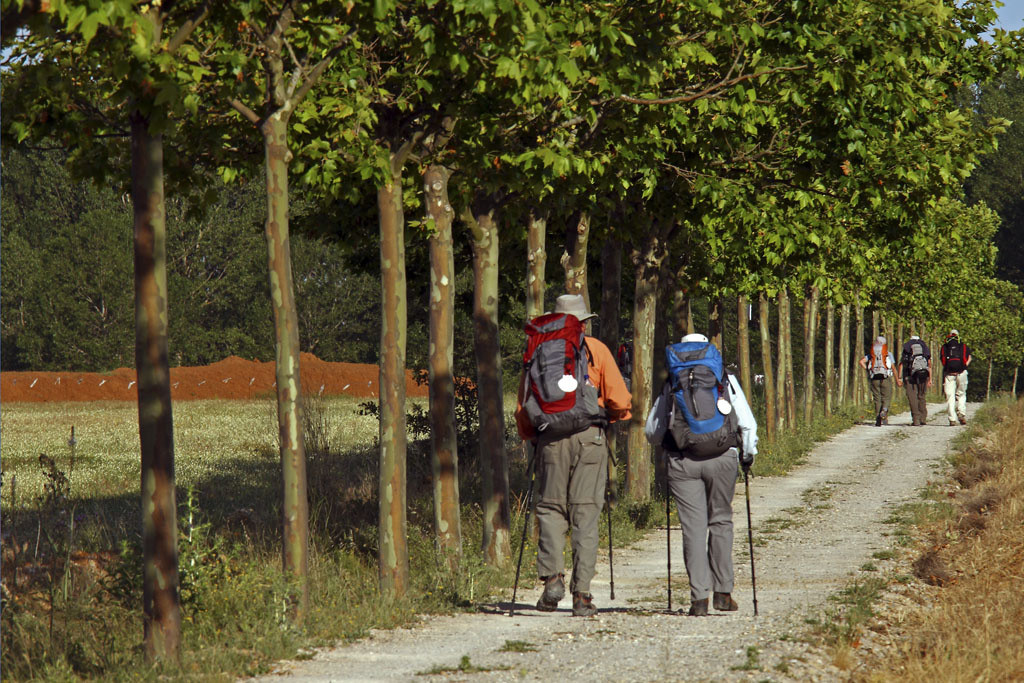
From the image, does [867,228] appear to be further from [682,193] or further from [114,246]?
[114,246]

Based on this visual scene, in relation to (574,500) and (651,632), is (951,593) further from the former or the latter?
(574,500)

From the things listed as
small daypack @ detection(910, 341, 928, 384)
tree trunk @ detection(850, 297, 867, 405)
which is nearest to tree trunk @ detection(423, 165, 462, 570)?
small daypack @ detection(910, 341, 928, 384)

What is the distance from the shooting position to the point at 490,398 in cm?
1166

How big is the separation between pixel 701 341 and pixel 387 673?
315 centimetres

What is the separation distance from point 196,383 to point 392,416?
4995 cm

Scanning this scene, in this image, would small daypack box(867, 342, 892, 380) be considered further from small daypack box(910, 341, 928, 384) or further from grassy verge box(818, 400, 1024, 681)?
grassy verge box(818, 400, 1024, 681)

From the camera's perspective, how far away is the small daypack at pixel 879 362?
29391mm

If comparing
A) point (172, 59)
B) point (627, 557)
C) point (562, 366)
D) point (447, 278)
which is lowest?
point (627, 557)

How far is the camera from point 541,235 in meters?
13.1

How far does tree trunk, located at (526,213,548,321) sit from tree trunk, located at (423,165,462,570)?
208cm

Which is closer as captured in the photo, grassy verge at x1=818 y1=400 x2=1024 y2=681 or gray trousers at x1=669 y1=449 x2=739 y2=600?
grassy verge at x1=818 y1=400 x2=1024 y2=681

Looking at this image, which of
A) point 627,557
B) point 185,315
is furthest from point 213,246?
point 627,557

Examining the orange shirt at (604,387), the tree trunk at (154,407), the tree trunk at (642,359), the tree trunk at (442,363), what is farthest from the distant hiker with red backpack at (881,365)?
the tree trunk at (154,407)

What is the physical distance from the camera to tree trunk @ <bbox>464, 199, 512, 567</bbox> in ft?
37.4
